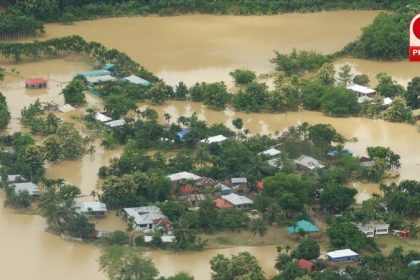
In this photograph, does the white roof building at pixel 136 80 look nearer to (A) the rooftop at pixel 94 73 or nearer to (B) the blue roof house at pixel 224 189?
(A) the rooftop at pixel 94 73

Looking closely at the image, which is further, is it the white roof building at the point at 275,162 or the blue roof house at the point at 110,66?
the blue roof house at the point at 110,66

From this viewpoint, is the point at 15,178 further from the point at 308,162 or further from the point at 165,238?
the point at 308,162

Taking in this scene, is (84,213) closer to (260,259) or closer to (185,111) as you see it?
(260,259)

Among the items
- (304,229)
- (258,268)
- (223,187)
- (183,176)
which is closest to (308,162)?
(223,187)

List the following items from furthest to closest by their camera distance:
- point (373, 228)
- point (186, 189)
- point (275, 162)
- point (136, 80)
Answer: point (136, 80) → point (275, 162) → point (186, 189) → point (373, 228)

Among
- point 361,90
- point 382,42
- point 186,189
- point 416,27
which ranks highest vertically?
point 416,27

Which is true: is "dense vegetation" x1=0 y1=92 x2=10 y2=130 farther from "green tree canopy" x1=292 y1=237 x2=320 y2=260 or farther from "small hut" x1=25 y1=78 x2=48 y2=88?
"green tree canopy" x1=292 y1=237 x2=320 y2=260

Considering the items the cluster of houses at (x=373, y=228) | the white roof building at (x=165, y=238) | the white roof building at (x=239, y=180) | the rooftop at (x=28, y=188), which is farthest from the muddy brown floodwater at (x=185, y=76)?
the white roof building at (x=239, y=180)
